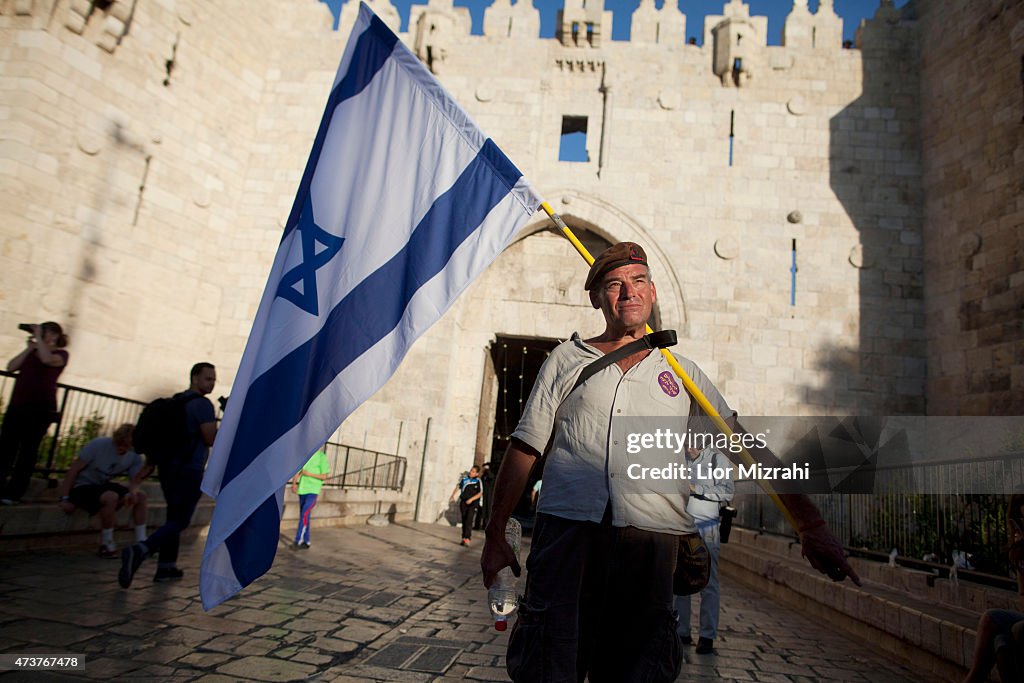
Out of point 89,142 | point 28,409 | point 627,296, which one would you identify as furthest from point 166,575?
point 89,142

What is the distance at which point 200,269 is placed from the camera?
13031mm

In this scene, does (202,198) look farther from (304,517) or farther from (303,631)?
(303,631)

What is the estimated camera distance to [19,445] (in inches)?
214

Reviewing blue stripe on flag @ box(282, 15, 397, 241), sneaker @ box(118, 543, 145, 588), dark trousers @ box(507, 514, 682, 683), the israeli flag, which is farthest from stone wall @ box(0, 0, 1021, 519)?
dark trousers @ box(507, 514, 682, 683)

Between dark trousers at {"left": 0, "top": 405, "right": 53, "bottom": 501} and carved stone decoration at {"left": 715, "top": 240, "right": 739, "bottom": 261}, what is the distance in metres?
11.7

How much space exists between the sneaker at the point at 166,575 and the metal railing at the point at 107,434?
2200 mm

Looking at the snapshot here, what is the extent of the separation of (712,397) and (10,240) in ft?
37.4

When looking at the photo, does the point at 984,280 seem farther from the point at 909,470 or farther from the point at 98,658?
the point at 98,658

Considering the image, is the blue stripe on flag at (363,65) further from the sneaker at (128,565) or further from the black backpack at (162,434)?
the sneaker at (128,565)

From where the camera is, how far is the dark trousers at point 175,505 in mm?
4672

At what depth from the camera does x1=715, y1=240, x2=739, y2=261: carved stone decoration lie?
13250mm

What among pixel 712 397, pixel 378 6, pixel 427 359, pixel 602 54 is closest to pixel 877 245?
pixel 602 54

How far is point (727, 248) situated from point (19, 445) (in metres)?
12.0

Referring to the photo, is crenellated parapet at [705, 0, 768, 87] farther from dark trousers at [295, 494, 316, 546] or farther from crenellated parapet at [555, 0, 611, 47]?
dark trousers at [295, 494, 316, 546]
